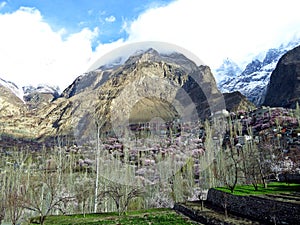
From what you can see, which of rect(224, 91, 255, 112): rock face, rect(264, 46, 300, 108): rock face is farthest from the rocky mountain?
rect(264, 46, 300, 108): rock face

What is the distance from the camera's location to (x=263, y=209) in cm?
1745

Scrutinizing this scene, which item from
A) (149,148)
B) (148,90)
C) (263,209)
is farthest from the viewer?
(149,148)

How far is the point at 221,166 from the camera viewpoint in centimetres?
6147

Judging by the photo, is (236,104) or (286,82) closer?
(236,104)

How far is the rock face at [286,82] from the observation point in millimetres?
167875

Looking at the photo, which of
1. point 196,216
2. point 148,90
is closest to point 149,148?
point 148,90

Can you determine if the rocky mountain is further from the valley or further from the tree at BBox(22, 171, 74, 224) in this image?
the tree at BBox(22, 171, 74, 224)

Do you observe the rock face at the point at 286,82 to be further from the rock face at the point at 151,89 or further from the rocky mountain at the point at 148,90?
the rock face at the point at 151,89

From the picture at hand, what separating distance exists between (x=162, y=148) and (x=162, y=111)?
29902 millimetres

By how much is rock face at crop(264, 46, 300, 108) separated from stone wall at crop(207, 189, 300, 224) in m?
151

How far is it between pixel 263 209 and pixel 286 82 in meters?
183

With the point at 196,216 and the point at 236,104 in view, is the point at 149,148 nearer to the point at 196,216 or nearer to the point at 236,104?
the point at 196,216

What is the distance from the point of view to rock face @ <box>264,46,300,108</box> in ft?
551

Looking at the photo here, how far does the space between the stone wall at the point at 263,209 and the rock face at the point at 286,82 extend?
495 ft
